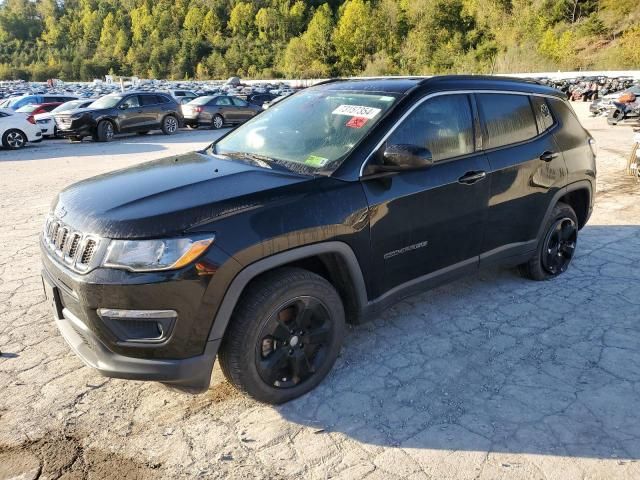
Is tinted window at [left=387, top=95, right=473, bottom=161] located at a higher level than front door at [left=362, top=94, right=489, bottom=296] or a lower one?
higher

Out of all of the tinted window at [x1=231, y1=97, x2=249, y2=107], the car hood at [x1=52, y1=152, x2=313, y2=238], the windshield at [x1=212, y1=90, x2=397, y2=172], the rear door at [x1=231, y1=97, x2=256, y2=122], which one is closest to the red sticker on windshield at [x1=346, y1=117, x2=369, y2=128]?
the windshield at [x1=212, y1=90, x2=397, y2=172]

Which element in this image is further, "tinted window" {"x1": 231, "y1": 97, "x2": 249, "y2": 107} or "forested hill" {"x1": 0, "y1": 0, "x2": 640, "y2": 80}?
"forested hill" {"x1": 0, "y1": 0, "x2": 640, "y2": 80}

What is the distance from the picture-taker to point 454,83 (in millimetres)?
3545

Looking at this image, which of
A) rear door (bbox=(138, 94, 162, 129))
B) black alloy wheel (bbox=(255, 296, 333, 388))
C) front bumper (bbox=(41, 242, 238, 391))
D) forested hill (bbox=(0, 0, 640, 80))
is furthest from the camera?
forested hill (bbox=(0, 0, 640, 80))

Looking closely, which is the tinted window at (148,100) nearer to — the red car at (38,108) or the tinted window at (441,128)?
the red car at (38,108)

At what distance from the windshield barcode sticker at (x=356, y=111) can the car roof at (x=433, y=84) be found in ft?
0.72

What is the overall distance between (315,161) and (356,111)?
49 centimetres

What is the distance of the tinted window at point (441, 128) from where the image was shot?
3230mm

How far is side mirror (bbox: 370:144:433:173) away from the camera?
114 inches

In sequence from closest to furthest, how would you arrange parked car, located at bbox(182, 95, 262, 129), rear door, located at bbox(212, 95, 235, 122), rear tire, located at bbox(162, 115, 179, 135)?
rear tire, located at bbox(162, 115, 179, 135), parked car, located at bbox(182, 95, 262, 129), rear door, located at bbox(212, 95, 235, 122)

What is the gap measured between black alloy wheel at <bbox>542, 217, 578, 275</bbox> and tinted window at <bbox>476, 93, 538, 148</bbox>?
0.89 metres

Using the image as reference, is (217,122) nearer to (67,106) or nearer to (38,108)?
(67,106)

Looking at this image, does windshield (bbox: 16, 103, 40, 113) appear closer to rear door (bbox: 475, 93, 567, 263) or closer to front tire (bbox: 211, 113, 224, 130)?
front tire (bbox: 211, 113, 224, 130)

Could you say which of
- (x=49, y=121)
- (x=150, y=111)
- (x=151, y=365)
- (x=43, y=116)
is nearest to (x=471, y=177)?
(x=151, y=365)
